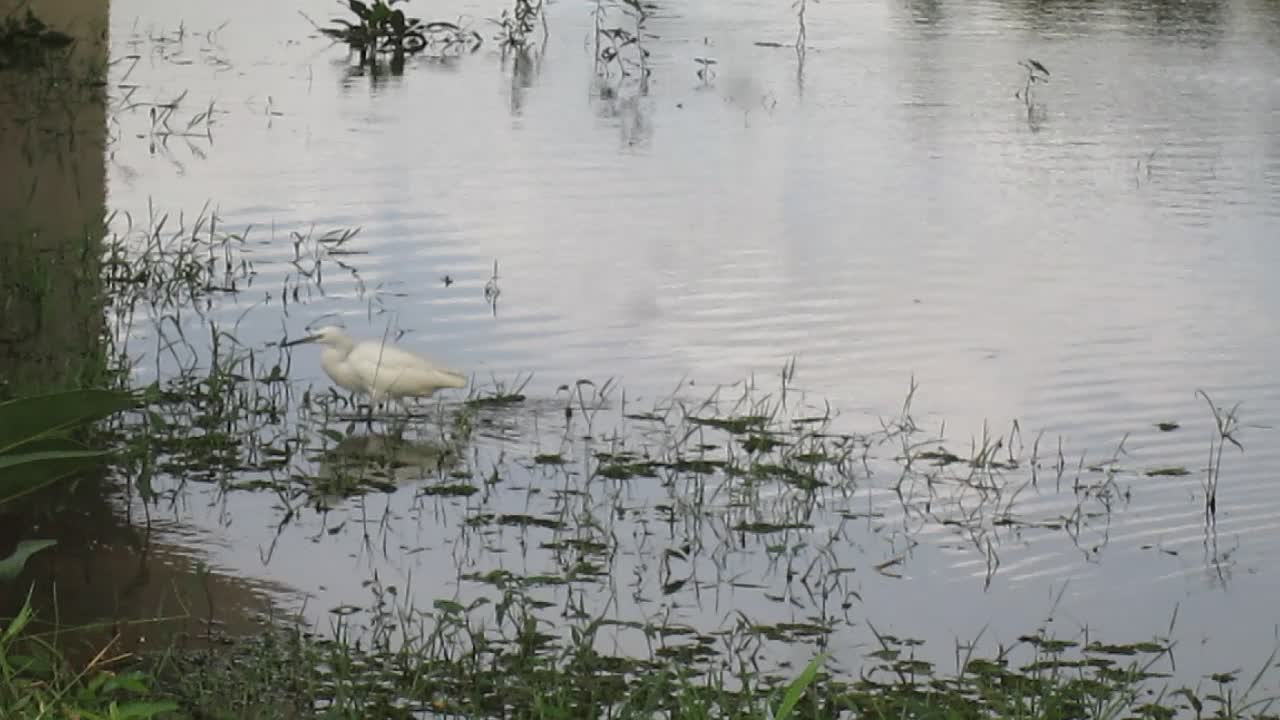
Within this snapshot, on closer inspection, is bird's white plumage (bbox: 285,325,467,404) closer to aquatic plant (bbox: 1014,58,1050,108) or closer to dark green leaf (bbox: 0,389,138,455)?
dark green leaf (bbox: 0,389,138,455)

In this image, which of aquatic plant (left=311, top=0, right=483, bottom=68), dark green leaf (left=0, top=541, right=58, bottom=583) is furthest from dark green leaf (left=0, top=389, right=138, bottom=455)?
aquatic plant (left=311, top=0, right=483, bottom=68)

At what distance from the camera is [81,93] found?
548 inches

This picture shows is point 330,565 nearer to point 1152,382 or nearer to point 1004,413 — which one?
point 1004,413

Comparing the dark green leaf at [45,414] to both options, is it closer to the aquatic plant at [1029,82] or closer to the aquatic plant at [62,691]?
the aquatic plant at [62,691]

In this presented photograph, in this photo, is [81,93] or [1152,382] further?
[81,93]

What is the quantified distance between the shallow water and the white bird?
14.8 inches

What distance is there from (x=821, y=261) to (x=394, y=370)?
3.86m

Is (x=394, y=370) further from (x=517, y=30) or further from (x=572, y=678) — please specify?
(x=517, y=30)

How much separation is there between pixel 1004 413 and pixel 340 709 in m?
3.72

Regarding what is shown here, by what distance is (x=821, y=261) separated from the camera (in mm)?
10266

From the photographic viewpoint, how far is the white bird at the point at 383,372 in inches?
269

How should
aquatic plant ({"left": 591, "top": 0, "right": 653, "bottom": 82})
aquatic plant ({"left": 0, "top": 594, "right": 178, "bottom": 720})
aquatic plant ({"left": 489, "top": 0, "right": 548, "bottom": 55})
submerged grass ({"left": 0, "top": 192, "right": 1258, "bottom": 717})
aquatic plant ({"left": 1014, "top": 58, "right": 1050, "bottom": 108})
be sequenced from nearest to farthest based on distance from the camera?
aquatic plant ({"left": 0, "top": 594, "right": 178, "bottom": 720})
submerged grass ({"left": 0, "top": 192, "right": 1258, "bottom": 717})
aquatic plant ({"left": 1014, "top": 58, "right": 1050, "bottom": 108})
aquatic plant ({"left": 591, "top": 0, "right": 653, "bottom": 82})
aquatic plant ({"left": 489, "top": 0, "right": 548, "bottom": 55})

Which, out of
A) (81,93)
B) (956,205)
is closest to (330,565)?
(956,205)

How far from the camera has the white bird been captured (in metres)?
6.84
